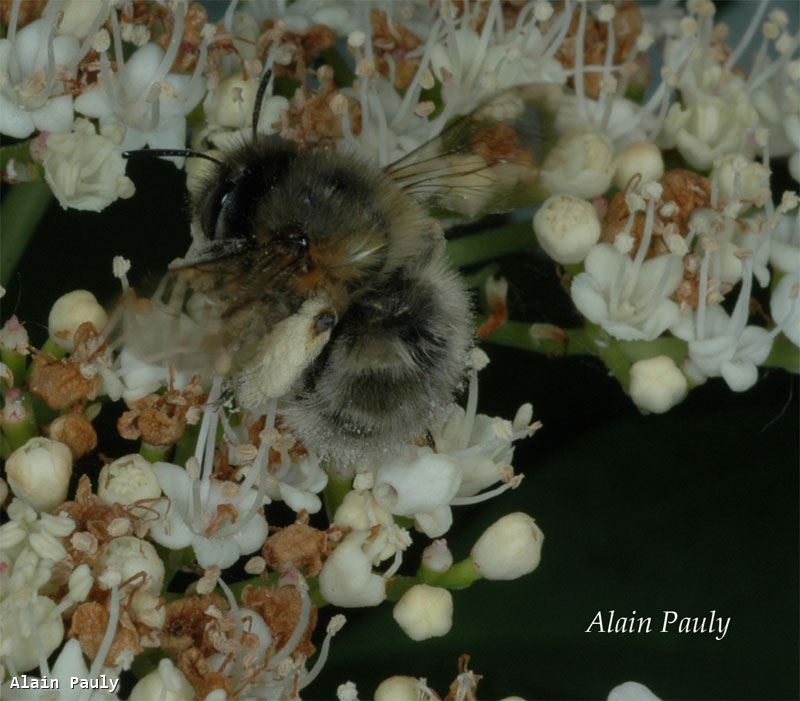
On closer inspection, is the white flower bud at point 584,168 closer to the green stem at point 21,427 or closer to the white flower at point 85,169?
the white flower at point 85,169

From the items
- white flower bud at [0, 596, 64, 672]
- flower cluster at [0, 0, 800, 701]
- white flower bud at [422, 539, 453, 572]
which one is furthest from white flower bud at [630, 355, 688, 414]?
white flower bud at [0, 596, 64, 672]

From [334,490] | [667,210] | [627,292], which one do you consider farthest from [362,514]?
[667,210]

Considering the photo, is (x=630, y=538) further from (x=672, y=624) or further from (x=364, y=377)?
(x=364, y=377)

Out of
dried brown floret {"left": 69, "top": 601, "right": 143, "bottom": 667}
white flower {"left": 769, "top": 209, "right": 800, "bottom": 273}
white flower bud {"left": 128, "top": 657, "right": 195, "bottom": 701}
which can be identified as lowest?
white flower bud {"left": 128, "top": 657, "right": 195, "bottom": 701}

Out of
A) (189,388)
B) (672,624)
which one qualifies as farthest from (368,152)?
(672,624)

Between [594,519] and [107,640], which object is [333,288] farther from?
[594,519]

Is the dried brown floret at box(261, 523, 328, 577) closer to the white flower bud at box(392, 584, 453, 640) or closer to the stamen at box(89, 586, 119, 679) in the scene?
the white flower bud at box(392, 584, 453, 640)

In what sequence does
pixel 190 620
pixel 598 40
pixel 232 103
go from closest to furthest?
pixel 190 620
pixel 232 103
pixel 598 40
